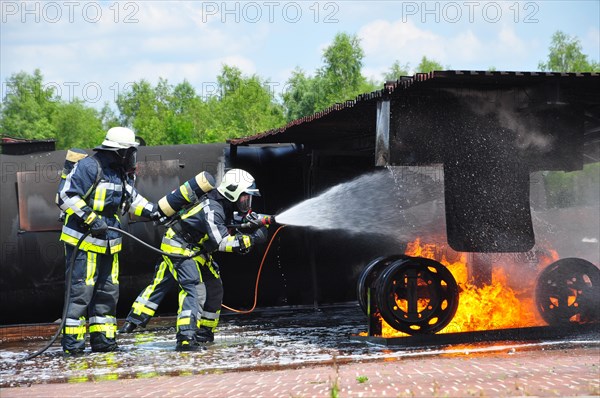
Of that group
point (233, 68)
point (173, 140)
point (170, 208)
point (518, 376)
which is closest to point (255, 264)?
point (170, 208)

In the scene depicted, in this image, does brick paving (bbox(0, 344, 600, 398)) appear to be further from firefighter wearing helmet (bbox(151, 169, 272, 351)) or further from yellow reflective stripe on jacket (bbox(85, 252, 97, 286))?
yellow reflective stripe on jacket (bbox(85, 252, 97, 286))

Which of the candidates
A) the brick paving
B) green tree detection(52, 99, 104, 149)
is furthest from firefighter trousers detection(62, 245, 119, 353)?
green tree detection(52, 99, 104, 149)

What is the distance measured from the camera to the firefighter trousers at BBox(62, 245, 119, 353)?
392 inches

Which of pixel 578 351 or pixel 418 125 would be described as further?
pixel 418 125

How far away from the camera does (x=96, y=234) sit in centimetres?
993

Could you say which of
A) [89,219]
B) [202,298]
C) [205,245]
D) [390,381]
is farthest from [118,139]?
[390,381]

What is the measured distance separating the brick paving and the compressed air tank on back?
2.97 m

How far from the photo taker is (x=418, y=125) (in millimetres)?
9758

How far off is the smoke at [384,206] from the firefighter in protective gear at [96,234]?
114 inches

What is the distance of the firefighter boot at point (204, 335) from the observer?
424 inches

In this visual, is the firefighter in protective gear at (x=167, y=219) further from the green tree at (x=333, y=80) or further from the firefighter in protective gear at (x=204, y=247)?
the green tree at (x=333, y=80)

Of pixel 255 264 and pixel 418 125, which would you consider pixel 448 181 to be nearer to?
pixel 418 125

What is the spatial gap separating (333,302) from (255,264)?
1562 millimetres

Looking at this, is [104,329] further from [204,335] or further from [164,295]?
[204,335]
